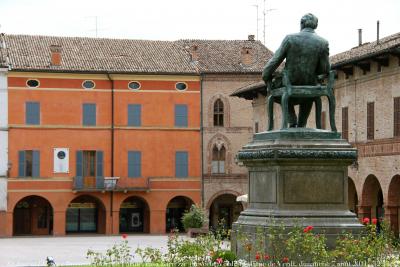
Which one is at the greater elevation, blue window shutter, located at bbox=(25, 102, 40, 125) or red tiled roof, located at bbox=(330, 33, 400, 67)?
red tiled roof, located at bbox=(330, 33, 400, 67)

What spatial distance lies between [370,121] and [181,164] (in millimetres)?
22231

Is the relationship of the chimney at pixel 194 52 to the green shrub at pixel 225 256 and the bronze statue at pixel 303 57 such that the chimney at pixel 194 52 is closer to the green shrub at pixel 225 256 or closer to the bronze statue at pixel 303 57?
the bronze statue at pixel 303 57

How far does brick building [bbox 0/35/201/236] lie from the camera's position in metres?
62.3

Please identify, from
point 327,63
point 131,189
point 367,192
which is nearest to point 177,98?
point 131,189

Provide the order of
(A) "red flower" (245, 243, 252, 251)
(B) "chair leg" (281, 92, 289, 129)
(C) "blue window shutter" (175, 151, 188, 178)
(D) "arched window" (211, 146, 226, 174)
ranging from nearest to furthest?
(A) "red flower" (245, 243, 252, 251)
(B) "chair leg" (281, 92, 289, 129)
(C) "blue window shutter" (175, 151, 188, 178)
(D) "arched window" (211, 146, 226, 174)

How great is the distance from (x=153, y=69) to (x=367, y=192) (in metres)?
22.4

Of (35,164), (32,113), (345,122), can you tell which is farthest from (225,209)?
(345,122)

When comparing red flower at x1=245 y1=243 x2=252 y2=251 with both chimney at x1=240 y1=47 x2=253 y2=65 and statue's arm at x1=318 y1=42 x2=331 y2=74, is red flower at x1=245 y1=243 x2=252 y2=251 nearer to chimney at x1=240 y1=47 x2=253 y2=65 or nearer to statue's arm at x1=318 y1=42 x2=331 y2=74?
statue's arm at x1=318 y1=42 x2=331 y2=74

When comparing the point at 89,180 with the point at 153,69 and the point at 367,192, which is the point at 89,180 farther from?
the point at 367,192

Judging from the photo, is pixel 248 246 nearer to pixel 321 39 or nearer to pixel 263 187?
pixel 263 187

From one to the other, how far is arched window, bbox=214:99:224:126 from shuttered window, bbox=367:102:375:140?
858 inches

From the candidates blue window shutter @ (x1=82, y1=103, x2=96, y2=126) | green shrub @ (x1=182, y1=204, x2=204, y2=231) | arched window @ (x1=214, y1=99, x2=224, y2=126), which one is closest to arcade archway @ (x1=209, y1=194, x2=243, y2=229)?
arched window @ (x1=214, y1=99, x2=224, y2=126)

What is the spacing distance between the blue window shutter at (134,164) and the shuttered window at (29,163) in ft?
18.3

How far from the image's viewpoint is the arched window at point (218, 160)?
2564 inches
